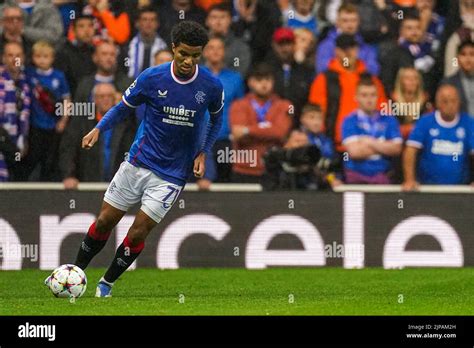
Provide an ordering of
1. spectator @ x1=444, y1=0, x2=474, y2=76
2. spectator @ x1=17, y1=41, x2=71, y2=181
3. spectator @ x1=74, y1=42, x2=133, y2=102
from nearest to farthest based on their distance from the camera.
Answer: spectator @ x1=17, y1=41, x2=71, y2=181, spectator @ x1=74, y1=42, x2=133, y2=102, spectator @ x1=444, y1=0, x2=474, y2=76

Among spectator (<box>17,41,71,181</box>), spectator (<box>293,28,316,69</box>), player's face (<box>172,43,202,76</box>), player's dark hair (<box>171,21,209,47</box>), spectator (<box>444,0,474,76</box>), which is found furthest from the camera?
spectator (<box>444,0,474,76</box>)

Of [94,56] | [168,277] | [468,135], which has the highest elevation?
[94,56]

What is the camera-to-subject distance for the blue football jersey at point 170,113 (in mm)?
11469

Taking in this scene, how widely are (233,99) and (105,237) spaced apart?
14.6ft

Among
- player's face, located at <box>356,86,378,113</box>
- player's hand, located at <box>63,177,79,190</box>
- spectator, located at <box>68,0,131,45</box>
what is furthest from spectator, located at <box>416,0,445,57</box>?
player's hand, located at <box>63,177,79,190</box>

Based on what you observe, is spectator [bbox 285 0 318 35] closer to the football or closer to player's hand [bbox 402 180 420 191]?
player's hand [bbox 402 180 420 191]

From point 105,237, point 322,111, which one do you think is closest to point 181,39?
point 105,237

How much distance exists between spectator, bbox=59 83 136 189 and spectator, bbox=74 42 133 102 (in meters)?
0.07

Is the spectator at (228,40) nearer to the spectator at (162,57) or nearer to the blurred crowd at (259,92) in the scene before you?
the blurred crowd at (259,92)

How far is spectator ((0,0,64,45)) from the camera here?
15.8 metres

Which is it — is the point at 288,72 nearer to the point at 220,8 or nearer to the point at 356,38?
the point at 356,38

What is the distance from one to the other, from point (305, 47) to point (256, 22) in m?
0.69
